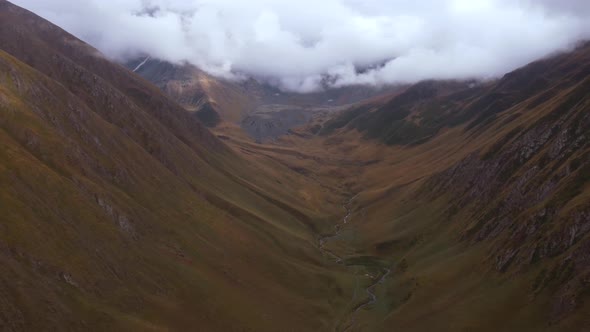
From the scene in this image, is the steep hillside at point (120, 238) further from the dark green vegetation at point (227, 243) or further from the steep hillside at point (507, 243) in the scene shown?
the steep hillside at point (507, 243)

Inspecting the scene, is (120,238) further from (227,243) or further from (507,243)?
(507,243)

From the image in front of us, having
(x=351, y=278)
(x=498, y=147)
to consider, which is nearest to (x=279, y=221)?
(x=351, y=278)

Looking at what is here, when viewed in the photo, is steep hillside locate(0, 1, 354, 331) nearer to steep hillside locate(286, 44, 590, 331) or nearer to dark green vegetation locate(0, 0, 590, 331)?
dark green vegetation locate(0, 0, 590, 331)

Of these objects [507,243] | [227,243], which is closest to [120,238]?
[227,243]

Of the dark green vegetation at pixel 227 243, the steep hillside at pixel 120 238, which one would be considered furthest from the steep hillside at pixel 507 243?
the steep hillside at pixel 120 238

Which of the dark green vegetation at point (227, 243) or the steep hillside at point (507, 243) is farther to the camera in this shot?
the steep hillside at point (507, 243)

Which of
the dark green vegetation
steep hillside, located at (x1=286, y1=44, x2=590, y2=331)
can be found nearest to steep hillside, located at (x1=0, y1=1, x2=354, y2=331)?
the dark green vegetation

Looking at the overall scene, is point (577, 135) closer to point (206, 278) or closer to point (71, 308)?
point (206, 278)

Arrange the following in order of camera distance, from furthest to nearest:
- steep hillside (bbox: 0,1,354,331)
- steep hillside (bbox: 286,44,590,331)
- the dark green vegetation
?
steep hillside (bbox: 286,44,590,331), the dark green vegetation, steep hillside (bbox: 0,1,354,331)
